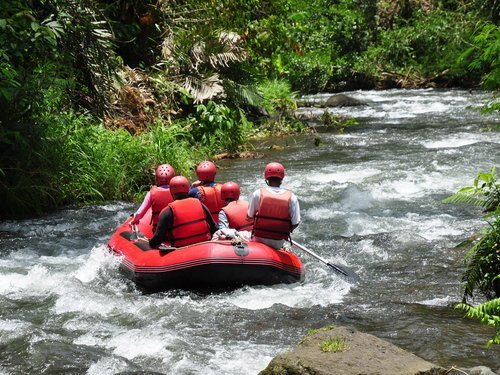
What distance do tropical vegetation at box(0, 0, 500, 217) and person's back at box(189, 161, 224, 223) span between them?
93.7 inches

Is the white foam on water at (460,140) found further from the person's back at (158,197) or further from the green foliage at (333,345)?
the green foliage at (333,345)

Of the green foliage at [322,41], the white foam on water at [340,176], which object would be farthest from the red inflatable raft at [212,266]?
the green foliage at [322,41]

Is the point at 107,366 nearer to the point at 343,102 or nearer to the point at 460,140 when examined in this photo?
the point at 460,140

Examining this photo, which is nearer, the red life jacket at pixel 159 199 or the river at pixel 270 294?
the river at pixel 270 294

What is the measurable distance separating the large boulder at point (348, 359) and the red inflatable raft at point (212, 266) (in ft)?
7.82

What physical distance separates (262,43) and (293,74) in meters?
9.39

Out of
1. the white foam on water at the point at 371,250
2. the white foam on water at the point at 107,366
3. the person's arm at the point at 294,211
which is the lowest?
the white foam on water at the point at 371,250

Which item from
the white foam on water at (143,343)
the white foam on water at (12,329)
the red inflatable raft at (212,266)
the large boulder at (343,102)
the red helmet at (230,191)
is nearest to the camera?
the white foam on water at (143,343)

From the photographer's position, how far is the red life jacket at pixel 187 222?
7113mm

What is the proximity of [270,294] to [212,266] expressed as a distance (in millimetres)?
599

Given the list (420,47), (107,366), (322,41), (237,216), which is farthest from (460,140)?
(322,41)

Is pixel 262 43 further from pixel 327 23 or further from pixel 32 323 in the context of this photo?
pixel 327 23

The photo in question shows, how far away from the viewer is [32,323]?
6172 millimetres

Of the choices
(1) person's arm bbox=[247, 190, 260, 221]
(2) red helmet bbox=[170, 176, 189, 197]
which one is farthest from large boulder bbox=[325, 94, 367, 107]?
(2) red helmet bbox=[170, 176, 189, 197]
